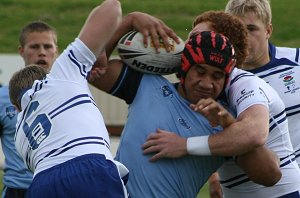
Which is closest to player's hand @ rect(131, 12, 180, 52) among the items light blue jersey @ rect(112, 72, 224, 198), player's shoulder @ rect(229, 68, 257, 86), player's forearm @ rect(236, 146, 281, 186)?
light blue jersey @ rect(112, 72, 224, 198)

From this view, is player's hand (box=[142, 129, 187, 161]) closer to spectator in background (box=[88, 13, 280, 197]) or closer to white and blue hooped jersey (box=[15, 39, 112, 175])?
spectator in background (box=[88, 13, 280, 197])

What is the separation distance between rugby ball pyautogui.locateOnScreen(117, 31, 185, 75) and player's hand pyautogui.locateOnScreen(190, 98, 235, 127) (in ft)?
1.28

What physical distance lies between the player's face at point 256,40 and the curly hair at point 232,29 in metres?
0.99

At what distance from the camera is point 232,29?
489 centimetres

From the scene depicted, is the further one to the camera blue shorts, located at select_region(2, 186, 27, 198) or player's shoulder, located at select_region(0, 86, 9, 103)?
player's shoulder, located at select_region(0, 86, 9, 103)

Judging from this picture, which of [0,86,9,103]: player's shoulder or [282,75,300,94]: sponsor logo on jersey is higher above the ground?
[282,75,300,94]: sponsor logo on jersey

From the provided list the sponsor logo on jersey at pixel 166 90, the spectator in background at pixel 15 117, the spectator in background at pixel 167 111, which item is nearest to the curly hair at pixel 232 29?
the spectator in background at pixel 167 111

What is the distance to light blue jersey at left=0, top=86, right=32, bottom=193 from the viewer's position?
24.7 ft

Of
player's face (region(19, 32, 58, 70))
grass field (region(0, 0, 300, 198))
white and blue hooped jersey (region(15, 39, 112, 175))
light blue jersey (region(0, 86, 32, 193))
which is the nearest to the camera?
white and blue hooped jersey (region(15, 39, 112, 175))

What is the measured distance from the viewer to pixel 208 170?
16.0ft

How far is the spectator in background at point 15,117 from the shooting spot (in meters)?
7.56

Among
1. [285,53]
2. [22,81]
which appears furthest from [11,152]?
[22,81]

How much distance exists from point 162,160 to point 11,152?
3095mm

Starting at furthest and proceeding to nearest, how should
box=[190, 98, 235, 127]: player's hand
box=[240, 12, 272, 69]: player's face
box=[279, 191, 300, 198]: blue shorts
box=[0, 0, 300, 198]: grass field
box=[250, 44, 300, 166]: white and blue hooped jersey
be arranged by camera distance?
box=[0, 0, 300, 198]: grass field < box=[250, 44, 300, 166]: white and blue hooped jersey < box=[240, 12, 272, 69]: player's face < box=[279, 191, 300, 198]: blue shorts < box=[190, 98, 235, 127]: player's hand
